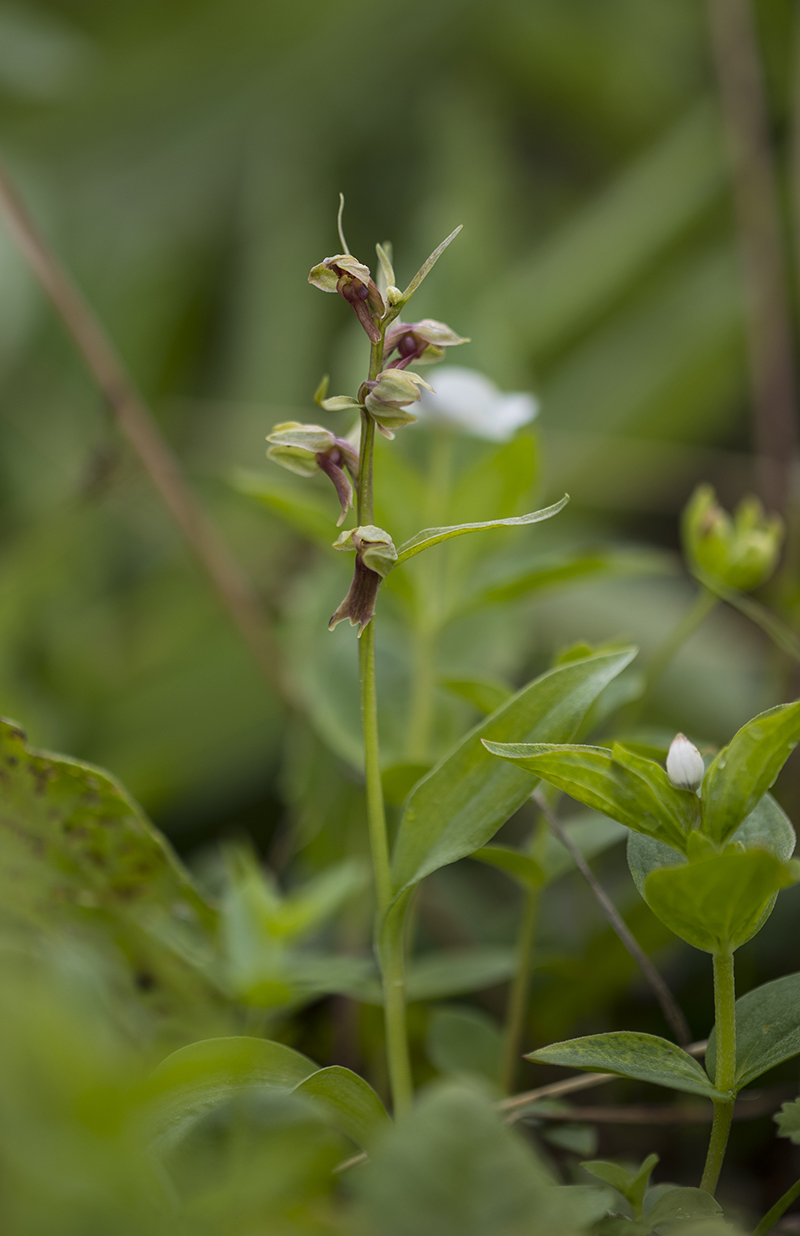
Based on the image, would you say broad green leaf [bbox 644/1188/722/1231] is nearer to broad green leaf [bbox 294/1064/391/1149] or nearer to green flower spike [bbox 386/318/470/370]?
broad green leaf [bbox 294/1064/391/1149]

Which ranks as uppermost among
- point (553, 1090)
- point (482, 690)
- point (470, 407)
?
point (470, 407)

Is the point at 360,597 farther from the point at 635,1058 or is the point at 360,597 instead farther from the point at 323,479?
the point at 323,479

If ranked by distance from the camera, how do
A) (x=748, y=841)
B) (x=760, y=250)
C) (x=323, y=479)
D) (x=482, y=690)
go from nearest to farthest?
(x=748, y=841) < (x=482, y=690) < (x=323, y=479) < (x=760, y=250)

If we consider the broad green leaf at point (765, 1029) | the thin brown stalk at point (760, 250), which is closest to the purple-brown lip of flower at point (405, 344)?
the broad green leaf at point (765, 1029)

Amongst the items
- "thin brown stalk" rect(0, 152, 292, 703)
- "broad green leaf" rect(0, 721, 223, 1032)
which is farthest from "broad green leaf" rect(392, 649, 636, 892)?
"thin brown stalk" rect(0, 152, 292, 703)

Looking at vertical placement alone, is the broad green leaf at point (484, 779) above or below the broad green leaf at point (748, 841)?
above

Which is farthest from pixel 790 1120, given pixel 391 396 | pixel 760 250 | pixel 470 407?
pixel 760 250

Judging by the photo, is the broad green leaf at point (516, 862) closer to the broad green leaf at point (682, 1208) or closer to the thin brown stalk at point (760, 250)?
the broad green leaf at point (682, 1208)
